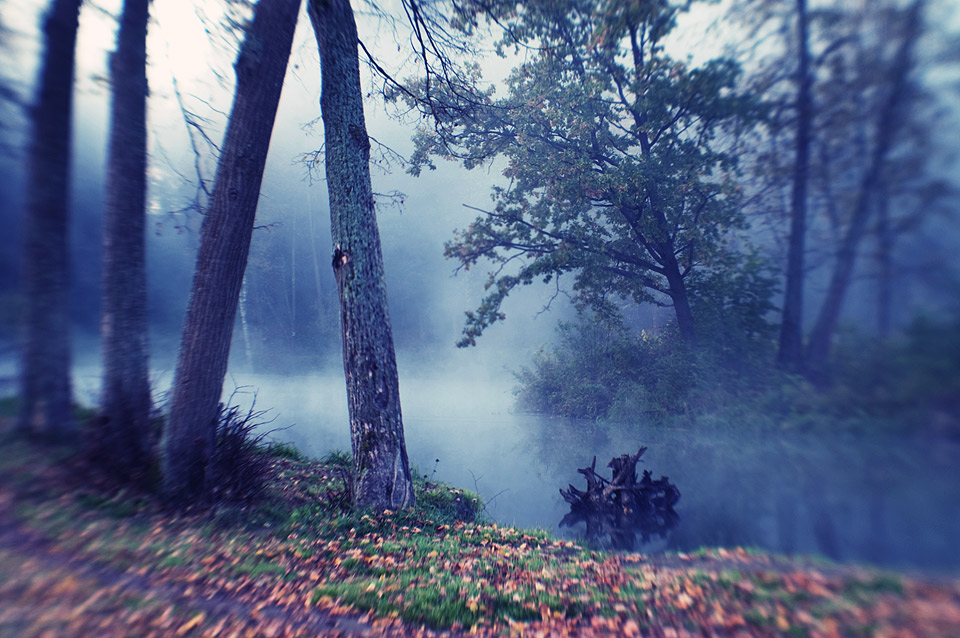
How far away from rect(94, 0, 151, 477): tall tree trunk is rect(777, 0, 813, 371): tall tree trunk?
712 centimetres

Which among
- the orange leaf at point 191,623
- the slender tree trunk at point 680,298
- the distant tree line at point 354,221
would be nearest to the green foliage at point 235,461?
the distant tree line at point 354,221

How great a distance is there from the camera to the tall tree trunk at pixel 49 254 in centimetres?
488

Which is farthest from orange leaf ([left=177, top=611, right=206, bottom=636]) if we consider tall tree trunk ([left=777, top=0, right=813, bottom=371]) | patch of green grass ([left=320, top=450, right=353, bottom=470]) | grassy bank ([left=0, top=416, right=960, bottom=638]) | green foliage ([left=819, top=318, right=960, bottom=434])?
tall tree trunk ([left=777, top=0, right=813, bottom=371])

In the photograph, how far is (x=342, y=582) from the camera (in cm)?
343

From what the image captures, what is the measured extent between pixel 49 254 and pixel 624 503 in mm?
8506

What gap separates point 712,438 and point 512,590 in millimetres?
5700

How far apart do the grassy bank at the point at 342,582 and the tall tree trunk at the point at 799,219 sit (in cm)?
217

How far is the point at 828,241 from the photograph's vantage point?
4.16 m

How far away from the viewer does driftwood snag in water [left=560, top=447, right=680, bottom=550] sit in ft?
21.9

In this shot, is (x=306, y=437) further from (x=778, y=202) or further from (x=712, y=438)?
(x=778, y=202)

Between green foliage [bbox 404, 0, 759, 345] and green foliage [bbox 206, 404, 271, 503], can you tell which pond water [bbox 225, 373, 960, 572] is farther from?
green foliage [bbox 404, 0, 759, 345]

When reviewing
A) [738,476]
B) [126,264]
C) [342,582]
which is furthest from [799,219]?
[126,264]

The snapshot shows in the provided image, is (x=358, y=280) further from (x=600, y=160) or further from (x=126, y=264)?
(x=600, y=160)

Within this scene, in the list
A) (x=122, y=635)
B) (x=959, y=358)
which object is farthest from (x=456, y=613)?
(x=959, y=358)
